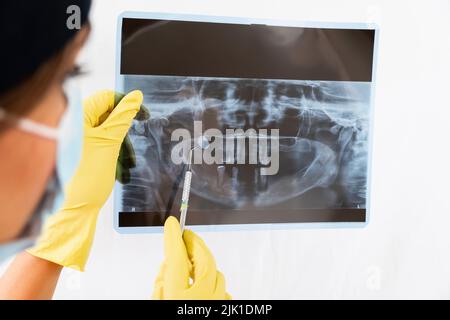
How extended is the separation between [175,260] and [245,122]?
37 centimetres

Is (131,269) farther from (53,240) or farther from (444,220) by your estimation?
(444,220)

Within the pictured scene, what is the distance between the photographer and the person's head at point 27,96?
0.77m

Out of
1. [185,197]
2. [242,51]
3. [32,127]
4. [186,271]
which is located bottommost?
[186,271]

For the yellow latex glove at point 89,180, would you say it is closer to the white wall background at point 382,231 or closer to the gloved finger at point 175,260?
the white wall background at point 382,231

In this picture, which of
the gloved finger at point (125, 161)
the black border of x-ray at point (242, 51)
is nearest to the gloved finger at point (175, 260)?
the gloved finger at point (125, 161)

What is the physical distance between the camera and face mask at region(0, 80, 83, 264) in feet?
2.88

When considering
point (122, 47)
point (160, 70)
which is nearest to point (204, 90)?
point (160, 70)

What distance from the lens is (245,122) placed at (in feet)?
3.63

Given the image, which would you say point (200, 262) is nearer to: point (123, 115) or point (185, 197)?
point (185, 197)

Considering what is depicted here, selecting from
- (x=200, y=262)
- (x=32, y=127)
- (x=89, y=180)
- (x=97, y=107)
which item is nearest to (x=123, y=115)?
(x=97, y=107)

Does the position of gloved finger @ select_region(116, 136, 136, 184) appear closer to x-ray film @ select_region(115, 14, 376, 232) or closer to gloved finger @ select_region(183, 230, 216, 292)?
x-ray film @ select_region(115, 14, 376, 232)

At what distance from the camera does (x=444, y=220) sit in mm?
1216

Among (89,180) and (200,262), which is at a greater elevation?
(89,180)

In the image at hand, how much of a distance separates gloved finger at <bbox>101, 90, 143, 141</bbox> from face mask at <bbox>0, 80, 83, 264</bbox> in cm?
8
